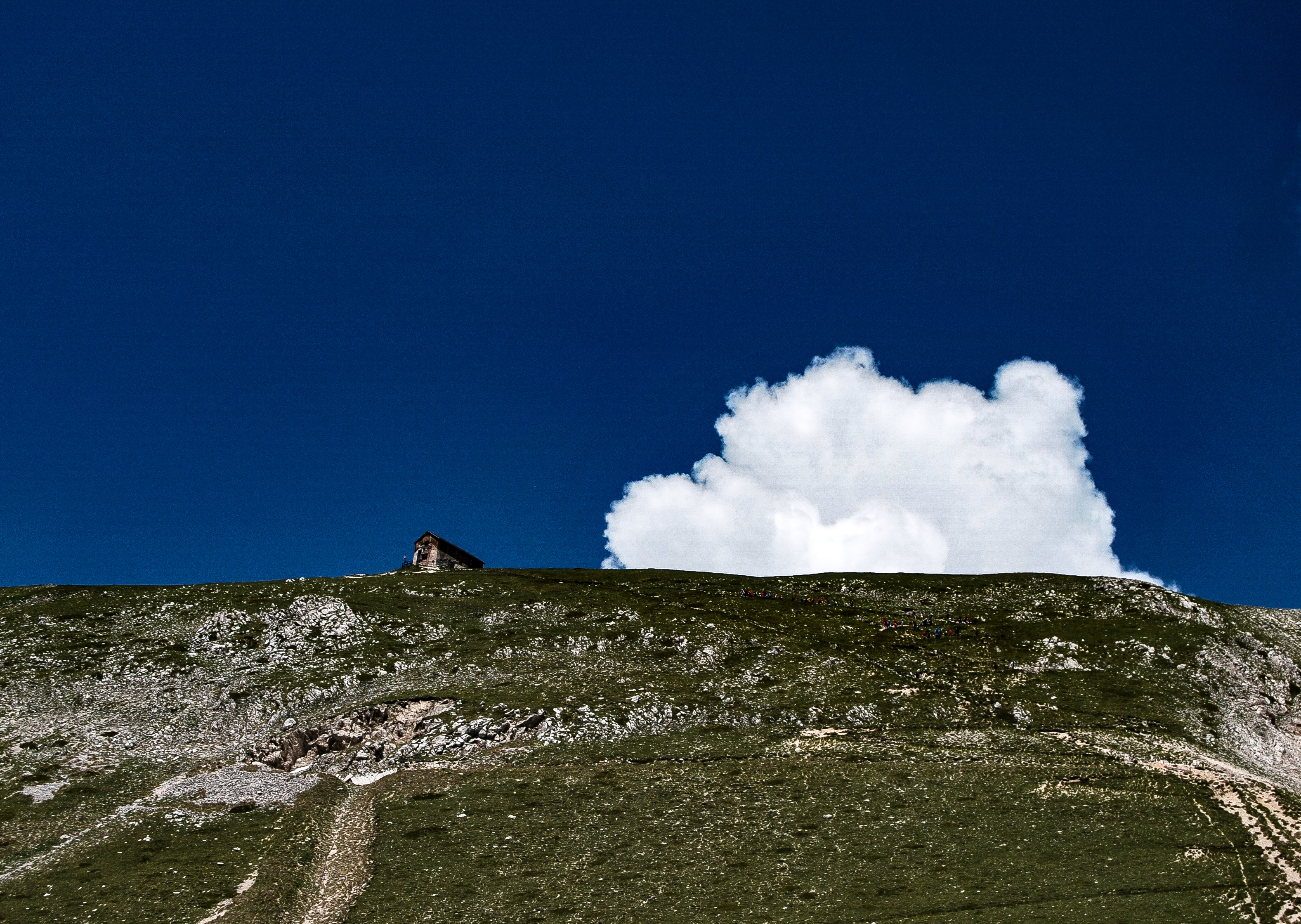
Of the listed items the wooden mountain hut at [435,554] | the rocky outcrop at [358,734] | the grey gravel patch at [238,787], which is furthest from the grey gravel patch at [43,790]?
the wooden mountain hut at [435,554]

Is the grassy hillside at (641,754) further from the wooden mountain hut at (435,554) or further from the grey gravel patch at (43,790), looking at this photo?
the wooden mountain hut at (435,554)

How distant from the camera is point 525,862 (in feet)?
141

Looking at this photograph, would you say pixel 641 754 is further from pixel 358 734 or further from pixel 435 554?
pixel 435 554

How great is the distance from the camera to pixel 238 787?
56.0 metres

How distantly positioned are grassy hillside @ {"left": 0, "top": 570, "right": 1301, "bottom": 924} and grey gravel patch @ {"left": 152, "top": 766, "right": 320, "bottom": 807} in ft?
1.11

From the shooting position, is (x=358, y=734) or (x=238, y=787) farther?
(x=358, y=734)

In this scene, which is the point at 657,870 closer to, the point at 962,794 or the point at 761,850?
the point at 761,850

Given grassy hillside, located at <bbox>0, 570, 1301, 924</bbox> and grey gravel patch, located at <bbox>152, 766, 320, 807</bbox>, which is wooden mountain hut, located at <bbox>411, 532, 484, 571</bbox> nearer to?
grassy hillside, located at <bbox>0, 570, 1301, 924</bbox>

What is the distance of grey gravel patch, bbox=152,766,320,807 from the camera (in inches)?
2127

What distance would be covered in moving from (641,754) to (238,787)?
98.3ft

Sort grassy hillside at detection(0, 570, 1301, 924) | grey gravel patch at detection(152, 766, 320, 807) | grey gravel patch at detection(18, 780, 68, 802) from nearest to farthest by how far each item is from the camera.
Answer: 1. grassy hillside at detection(0, 570, 1301, 924)
2. grey gravel patch at detection(18, 780, 68, 802)
3. grey gravel patch at detection(152, 766, 320, 807)

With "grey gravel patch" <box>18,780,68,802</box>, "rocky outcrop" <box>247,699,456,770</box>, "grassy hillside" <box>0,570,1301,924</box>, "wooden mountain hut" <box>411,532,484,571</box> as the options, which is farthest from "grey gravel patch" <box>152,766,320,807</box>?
"wooden mountain hut" <box>411,532,484,571</box>

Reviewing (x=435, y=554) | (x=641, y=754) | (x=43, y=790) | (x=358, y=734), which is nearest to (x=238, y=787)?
(x=358, y=734)

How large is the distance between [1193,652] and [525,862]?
73081 mm
